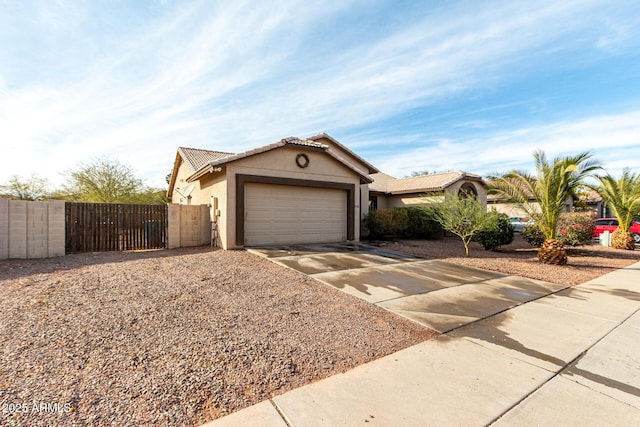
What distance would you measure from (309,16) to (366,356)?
9.59m

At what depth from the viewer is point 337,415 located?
250 cm

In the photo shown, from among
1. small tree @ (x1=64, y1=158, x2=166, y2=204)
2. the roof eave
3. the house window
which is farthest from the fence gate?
the house window

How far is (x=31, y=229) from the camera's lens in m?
8.84

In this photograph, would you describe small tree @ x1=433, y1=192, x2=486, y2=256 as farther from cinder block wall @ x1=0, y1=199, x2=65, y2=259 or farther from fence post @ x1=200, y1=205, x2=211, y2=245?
cinder block wall @ x1=0, y1=199, x2=65, y2=259

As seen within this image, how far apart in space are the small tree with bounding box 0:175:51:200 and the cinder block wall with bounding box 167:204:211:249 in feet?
41.3

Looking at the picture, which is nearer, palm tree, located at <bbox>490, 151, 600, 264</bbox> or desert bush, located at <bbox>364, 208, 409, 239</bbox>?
palm tree, located at <bbox>490, 151, 600, 264</bbox>

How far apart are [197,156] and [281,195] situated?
367 inches

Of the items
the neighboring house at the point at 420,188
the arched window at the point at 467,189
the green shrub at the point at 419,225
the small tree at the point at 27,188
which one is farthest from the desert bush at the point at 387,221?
the small tree at the point at 27,188

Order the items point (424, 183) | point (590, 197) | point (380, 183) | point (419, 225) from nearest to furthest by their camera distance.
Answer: point (419, 225)
point (424, 183)
point (380, 183)
point (590, 197)

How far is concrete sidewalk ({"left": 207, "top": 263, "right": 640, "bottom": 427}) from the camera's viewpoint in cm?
250

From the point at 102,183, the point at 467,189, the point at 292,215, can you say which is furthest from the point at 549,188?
the point at 102,183

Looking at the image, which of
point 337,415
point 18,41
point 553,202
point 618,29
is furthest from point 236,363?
point 618,29

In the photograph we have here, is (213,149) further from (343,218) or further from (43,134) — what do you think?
(343,218)

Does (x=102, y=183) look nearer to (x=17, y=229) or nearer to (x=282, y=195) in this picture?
(x=17, y=229)
